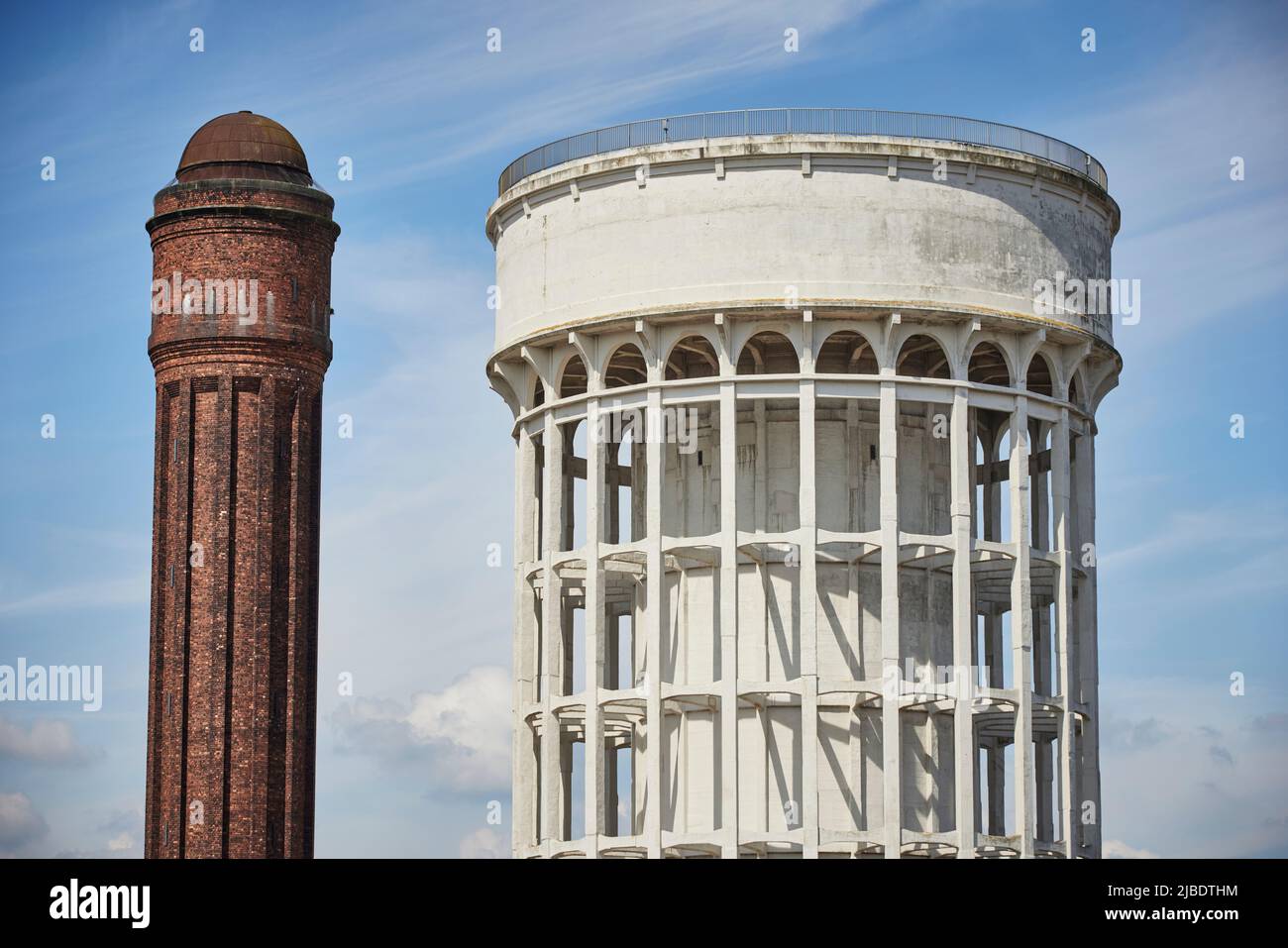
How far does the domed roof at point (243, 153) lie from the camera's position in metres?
81.6

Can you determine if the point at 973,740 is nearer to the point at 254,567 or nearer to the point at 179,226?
the point at 254,567

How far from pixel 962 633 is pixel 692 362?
9703 millimetres

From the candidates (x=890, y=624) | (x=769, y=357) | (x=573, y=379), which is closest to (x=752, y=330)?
(x=769, y=357)

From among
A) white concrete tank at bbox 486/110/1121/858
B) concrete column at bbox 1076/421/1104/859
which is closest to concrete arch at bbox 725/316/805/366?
white concrete tank at bbox 486/110/1121/858

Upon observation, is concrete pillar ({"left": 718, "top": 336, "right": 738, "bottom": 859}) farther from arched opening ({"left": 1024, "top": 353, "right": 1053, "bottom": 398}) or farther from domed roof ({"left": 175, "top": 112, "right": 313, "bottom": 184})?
domed roof ({"left": 175, "top": 112, "right": 313, "bottom": 184})

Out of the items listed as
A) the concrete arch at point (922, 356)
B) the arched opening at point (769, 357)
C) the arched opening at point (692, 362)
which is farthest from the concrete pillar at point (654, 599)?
the concrete arch at point (922, 356)

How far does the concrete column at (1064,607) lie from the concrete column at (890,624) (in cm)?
383

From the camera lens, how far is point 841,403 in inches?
2263

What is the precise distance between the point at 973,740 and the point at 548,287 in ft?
47.3

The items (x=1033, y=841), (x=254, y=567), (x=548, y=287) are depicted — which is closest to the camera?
(x=1033, y=841)

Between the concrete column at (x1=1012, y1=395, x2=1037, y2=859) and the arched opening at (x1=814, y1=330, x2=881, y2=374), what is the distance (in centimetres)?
388

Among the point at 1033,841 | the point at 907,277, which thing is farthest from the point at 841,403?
the point at 1033,841

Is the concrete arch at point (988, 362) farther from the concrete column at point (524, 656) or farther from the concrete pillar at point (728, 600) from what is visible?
the concrete column at point (524, 656)

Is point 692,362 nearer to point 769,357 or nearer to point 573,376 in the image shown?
point 769,357
